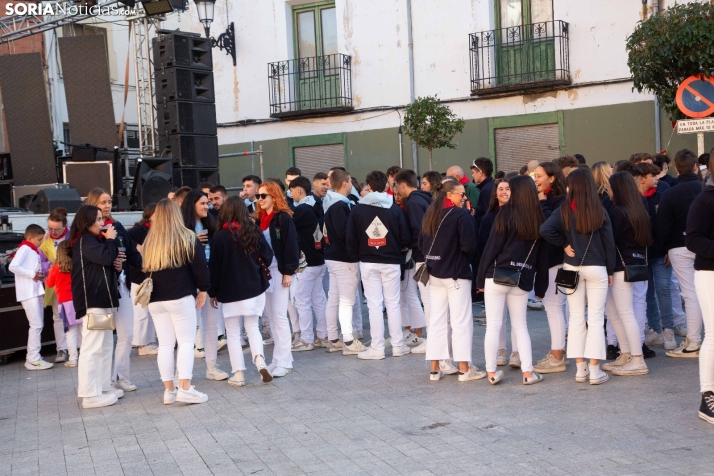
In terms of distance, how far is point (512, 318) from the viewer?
7379mm

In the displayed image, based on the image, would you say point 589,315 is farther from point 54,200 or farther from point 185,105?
point 54,200

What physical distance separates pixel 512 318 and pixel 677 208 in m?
2.02

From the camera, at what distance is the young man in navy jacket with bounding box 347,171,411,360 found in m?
8.73

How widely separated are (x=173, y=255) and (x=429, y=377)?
2.56 metres

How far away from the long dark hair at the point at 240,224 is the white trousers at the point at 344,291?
1675 millimetres

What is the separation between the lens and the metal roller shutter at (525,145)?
709 inches

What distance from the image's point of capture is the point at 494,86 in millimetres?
18297

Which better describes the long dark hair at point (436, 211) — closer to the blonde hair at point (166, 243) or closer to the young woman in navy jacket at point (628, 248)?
the young woman in navy jacket at point (628, 248)

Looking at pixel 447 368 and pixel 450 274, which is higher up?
pixel 450 274

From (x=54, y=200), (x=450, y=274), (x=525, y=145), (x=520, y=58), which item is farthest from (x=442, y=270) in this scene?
(x=520, y=58)

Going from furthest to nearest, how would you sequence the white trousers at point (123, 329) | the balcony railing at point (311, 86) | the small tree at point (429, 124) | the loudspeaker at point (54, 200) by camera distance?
the balcony railing at point (311, 86), the small tree at point (429, 124), the loudspeaker at point (54, 200), the white trousers at point (123, 329)

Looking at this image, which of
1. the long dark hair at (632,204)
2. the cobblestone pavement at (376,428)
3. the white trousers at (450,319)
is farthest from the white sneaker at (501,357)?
the long dark hair at (632,204)

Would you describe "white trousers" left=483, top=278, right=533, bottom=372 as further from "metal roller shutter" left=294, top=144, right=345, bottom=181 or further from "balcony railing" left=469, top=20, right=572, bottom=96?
"metal roller shutter" left=294, top=144, right=345, bottom=181

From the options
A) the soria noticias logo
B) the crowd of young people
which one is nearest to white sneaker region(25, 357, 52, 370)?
the crowd of young people
